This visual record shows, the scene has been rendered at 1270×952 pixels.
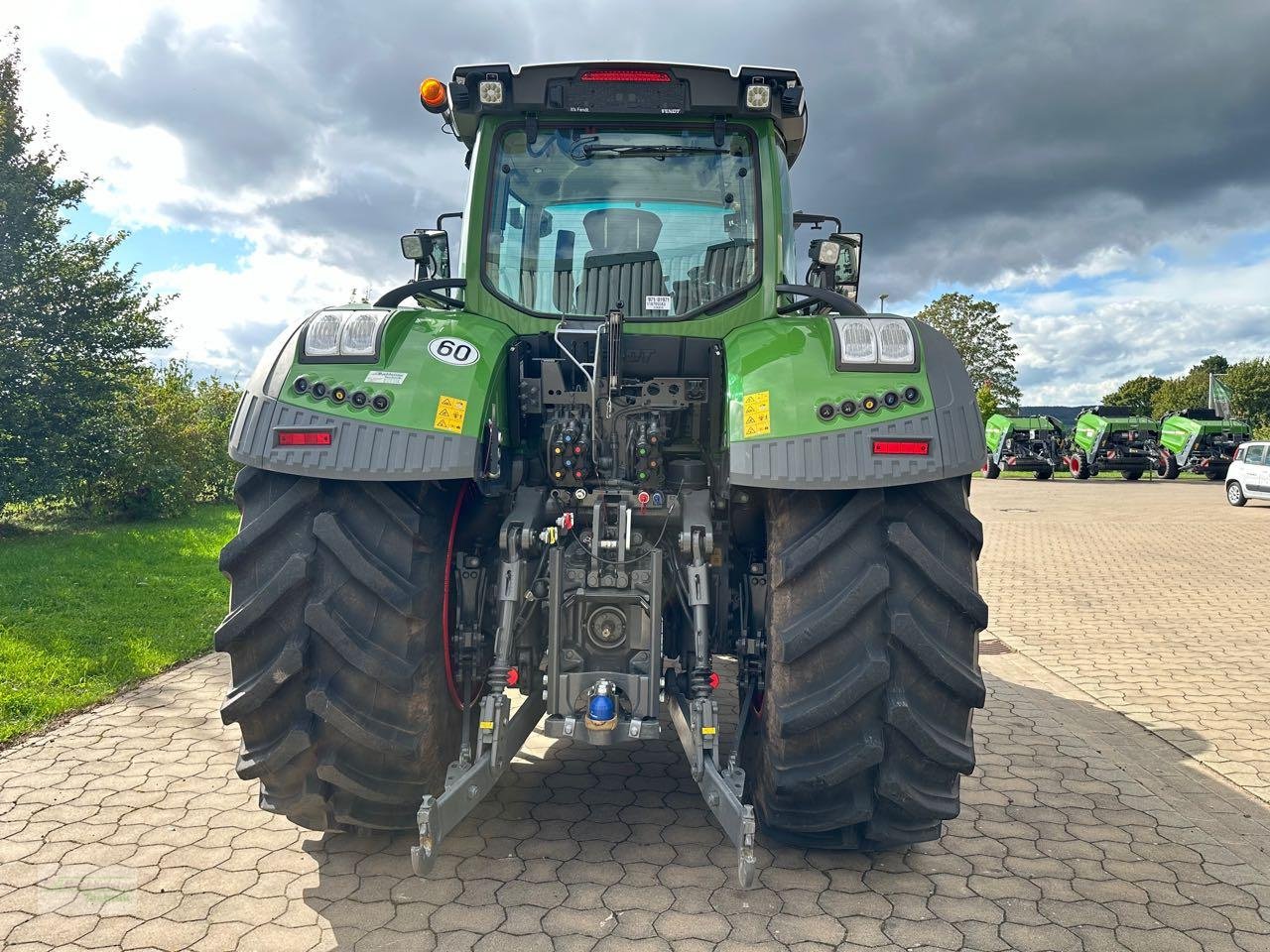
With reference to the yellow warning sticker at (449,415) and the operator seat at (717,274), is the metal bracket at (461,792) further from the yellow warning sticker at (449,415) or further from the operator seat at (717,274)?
the operator seat at (717,274)

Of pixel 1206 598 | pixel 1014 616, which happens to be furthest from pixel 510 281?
pixel 1206 598

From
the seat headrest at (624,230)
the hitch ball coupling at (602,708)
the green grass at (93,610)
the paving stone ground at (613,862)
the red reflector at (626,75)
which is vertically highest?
the red reflector at (626,75)

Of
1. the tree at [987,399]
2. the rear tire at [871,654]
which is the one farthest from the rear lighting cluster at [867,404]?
the tree at [987,399]

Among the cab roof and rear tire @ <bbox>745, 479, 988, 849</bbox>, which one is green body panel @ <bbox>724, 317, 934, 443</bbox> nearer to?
rear tire @ <bbox>745, 479, 988, 849</bbox>

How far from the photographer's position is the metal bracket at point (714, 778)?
8.56 feet

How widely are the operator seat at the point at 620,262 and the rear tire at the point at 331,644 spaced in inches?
52.1

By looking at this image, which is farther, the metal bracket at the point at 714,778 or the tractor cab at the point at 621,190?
the tractor cab at the point at 621,190

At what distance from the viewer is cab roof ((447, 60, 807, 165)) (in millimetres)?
3846

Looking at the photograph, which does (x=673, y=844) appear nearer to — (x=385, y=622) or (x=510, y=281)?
(x=385, y=622)

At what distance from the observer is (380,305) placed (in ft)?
12.8

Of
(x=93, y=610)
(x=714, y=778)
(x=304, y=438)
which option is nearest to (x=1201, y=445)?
(x=93, y=610)

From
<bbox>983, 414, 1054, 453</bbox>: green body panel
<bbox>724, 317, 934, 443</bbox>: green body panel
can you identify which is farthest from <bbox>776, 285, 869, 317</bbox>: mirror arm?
<bbox>983, 414, 1054, 453</bbox>: green body panel

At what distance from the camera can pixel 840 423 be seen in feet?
9.88

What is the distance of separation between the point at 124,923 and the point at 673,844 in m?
1.88
